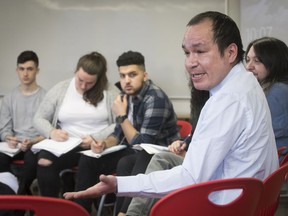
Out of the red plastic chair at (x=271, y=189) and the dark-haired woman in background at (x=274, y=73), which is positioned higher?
the dark-haired woman in background at (x=274, y=73)

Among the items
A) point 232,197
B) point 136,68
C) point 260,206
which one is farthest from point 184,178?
point 136,68

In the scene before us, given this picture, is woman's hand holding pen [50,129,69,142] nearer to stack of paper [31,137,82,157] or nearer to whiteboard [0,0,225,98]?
stack of paper [31,137,82,157]

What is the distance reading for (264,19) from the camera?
3594mm

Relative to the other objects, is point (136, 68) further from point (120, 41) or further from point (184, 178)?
point (184, 178)

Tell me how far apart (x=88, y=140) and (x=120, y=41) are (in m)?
1.32

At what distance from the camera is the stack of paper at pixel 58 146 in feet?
9.21

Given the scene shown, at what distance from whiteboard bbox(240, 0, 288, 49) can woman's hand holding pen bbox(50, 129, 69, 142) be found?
181 centimetres

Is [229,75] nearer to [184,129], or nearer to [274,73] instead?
[274,73]

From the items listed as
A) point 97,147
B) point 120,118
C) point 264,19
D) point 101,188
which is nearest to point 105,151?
point 97,147

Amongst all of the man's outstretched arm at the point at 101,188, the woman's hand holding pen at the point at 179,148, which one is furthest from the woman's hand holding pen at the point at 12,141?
the man's outstretched arm at the point at 101,188

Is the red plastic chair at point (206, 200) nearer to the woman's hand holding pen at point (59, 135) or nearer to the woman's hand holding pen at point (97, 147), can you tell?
the woman's hand holding pen at point (97, 147)

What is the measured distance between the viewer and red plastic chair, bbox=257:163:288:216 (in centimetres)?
126

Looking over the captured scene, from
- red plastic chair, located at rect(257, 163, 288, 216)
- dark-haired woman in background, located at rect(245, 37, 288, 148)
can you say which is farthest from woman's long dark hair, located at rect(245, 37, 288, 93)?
red plastic chair, located at rect(257, 163, 288, 216)

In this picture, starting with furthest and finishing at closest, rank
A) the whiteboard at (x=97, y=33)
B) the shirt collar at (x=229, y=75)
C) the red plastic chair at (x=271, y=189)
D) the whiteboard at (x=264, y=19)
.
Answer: the whiteboard at (x=97, y=33), the whiteboard at (x=264, y=19), the shirt collar at (x=229, y=75), the red plastic chair at (x=271, y=189)
